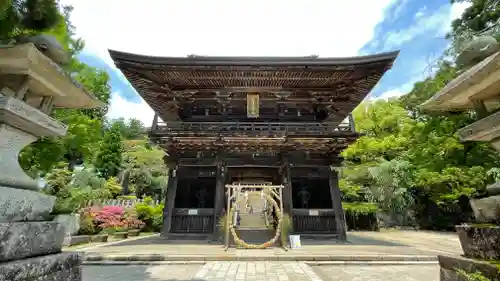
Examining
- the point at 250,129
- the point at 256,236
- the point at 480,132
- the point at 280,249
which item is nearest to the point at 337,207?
the point at 280,249

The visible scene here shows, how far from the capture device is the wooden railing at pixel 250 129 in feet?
35.1

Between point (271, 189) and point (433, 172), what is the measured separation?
38.7 ft

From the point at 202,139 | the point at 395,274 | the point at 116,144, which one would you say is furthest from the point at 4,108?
the point at 116,144

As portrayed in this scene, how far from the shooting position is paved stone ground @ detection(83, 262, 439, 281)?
5.49 metres

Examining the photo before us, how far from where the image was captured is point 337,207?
38.2ft

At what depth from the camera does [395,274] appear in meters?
5.90

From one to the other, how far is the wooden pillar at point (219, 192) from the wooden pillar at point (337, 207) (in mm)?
5180

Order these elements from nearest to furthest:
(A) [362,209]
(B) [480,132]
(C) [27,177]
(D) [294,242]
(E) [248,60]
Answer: (C) [27,177] < (B) [480,132] < (D) [294,242] < (E) [248,60] < (A) [362,209]

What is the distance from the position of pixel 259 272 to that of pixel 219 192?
5744mm

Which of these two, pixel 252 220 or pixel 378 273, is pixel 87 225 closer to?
pixel 252 220

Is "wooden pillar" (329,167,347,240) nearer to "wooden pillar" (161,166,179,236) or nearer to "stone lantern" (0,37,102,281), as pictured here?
"wooden pillar" (161,166,179,236)

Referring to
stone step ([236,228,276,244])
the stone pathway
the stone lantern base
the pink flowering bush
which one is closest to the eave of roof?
the stone pathway

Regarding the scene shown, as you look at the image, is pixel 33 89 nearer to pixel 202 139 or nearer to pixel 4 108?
pixel 4 108

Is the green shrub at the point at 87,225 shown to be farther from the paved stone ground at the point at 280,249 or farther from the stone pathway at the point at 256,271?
the stone pathway at the point at 256,271
